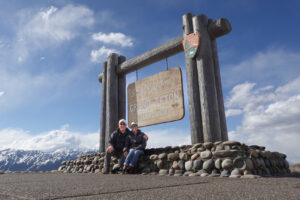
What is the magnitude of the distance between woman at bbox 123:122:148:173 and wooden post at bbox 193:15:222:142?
1.42 m

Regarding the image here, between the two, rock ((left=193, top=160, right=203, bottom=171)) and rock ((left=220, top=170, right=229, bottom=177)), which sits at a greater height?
rock ((left=193, top=160, right=203, bottom=171))

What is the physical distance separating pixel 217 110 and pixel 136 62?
322 centimetres

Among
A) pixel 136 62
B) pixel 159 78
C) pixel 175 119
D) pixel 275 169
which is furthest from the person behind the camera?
pixel 136 62

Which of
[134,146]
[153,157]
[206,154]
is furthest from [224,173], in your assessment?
[134,146]

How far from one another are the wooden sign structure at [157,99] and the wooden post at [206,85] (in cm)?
84

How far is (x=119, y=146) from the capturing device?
5.88 meters

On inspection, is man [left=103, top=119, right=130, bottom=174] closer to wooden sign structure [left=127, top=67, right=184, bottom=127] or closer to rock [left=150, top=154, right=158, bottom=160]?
rock [left=150, top=154, right=158, bottom=160]

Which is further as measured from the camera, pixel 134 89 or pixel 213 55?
pixel 134 89

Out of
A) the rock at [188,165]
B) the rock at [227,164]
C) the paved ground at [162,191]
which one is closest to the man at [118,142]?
the rock at [188,165]

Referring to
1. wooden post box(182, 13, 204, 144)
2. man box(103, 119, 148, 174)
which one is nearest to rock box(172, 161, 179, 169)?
wooden post box(182, 13, 204, 144)

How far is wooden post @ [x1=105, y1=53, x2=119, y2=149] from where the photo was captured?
7.81 metres

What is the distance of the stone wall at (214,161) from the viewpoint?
392cm

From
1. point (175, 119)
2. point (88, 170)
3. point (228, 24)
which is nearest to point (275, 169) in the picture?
point (175, 119)

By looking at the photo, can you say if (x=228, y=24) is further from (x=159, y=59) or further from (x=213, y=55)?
(x=159, y=59)
